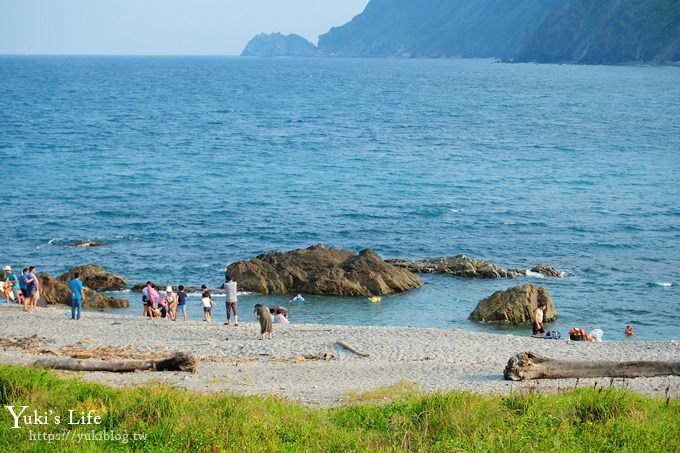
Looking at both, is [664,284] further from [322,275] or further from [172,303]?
[172,303]

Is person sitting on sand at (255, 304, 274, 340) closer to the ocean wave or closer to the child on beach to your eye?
the child on beach

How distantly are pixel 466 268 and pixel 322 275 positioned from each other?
20.7 feet

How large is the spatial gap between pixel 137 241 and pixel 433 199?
18.8 m

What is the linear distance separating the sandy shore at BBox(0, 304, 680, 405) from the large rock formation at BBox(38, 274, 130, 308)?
1514mm

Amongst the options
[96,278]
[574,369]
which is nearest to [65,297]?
[96,278]

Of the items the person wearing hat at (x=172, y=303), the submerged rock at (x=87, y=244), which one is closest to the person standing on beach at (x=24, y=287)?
the person wearing hat at (x=172, y=303)

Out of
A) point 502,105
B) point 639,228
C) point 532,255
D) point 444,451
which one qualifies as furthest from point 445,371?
point 502,105

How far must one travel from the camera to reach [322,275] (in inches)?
1384

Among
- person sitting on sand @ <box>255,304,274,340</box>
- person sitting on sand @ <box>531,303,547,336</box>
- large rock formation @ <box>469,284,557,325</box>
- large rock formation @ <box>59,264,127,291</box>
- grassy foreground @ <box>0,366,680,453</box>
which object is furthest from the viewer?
large rock formation @ <box>59,264,127,291</box>

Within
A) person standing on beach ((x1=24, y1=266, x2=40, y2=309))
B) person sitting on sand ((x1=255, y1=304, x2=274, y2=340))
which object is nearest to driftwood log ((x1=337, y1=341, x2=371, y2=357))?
person sitting on sand ((x1=255, y1=304, x2=274, y2=340))

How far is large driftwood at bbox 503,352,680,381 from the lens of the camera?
64.7ft

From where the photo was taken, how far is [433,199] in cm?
5341

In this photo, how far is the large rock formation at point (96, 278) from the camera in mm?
34781

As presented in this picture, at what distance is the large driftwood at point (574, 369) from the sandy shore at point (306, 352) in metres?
0.18
